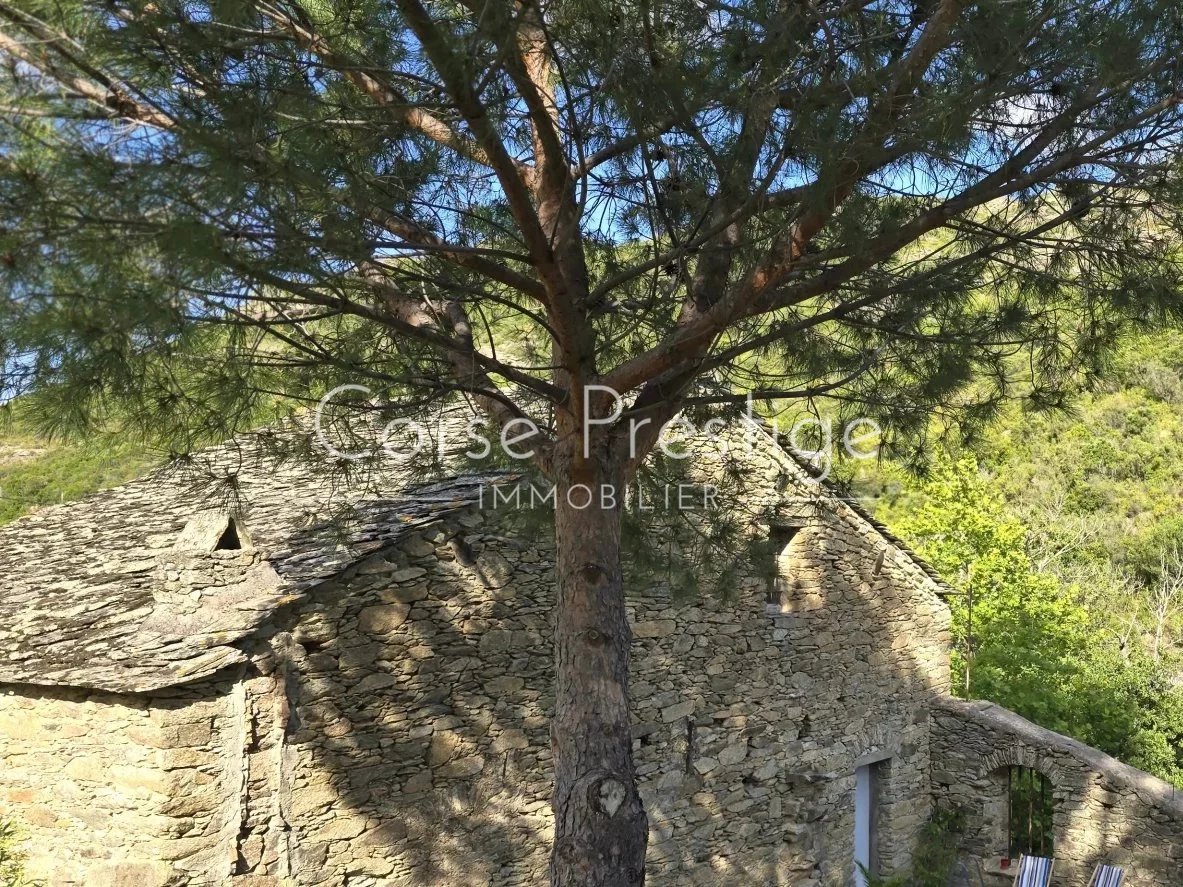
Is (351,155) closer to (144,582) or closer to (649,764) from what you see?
(144,582)

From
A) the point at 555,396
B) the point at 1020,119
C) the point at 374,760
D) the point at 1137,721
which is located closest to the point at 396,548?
the point at 374,760

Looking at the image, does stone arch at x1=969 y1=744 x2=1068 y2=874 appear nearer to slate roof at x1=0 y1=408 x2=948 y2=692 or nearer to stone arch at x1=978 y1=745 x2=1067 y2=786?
stone arch at x1=978 y1=745 x2=1067 y2=786

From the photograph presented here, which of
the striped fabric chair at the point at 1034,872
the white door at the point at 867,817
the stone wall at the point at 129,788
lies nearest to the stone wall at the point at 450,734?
the stone wall at the point at 129,788

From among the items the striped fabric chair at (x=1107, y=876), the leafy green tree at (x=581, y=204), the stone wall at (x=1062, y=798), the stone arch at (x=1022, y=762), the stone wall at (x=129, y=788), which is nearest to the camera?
the leafy green tree at (x=581, y=204)

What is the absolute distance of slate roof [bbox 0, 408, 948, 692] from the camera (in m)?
5.70

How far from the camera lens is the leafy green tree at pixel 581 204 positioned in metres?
3.28

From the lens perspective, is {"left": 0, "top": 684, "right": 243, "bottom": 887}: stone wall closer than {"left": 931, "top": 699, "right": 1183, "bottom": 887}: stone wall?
Yes

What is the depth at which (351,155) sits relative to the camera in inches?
188

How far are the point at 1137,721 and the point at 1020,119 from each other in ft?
36.1

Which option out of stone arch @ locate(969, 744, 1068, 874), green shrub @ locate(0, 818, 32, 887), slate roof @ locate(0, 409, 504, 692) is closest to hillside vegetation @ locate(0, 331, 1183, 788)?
stone arch @ locate(969, 744, 1068, 874)

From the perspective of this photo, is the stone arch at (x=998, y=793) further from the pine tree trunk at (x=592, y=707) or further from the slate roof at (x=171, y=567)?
the pine tree trunk at (x=592, y=707)

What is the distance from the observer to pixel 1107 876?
365 inches

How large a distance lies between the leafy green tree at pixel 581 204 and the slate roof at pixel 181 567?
107cm

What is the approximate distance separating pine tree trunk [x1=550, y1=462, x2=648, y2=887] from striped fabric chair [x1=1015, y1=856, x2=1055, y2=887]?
6.41m
